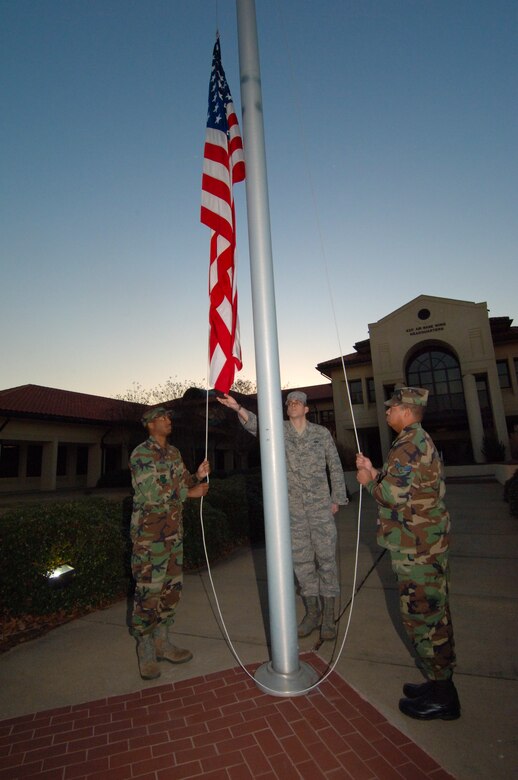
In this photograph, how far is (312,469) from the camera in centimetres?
374

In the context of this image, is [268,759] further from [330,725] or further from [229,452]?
[229,452]

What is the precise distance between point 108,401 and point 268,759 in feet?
92.9

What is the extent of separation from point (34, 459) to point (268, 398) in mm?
23062

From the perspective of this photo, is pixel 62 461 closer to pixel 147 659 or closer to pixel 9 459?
pixel 9 459

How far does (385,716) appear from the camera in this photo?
2439 mm

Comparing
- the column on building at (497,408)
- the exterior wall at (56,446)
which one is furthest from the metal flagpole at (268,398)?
the column on building at (497,408)

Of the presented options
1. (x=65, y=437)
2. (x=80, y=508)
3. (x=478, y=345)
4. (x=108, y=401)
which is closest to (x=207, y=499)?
(x=80, y=508)

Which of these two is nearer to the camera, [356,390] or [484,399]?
[484,399]

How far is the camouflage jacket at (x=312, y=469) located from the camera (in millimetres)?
3729

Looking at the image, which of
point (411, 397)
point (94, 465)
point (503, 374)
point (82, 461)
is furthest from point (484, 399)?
point (411, 397)

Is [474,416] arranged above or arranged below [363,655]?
above

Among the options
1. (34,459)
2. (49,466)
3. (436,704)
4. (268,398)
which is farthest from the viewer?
(34,459)

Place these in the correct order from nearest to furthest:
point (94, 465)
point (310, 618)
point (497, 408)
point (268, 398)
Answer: point (268, 398) → point (310, 618) → point (497, 408) → point (94, 465)

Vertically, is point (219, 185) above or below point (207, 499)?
above
